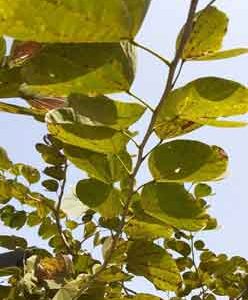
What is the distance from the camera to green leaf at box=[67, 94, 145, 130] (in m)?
0.78

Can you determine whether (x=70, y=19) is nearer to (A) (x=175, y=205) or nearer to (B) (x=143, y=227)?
(A) (x=175, y=205)

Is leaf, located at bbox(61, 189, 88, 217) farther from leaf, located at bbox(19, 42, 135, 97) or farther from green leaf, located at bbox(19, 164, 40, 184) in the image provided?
leaf, located at bbox(19, 42, 135, 97)

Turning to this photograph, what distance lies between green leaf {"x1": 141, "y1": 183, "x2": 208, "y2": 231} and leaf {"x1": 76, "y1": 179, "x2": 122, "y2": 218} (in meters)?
0.09

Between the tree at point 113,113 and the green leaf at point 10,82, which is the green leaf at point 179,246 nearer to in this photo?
the tree at point 113,113

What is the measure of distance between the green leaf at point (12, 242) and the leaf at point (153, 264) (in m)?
0.50

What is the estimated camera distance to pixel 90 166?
0.98 m

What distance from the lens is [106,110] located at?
2.69 feet

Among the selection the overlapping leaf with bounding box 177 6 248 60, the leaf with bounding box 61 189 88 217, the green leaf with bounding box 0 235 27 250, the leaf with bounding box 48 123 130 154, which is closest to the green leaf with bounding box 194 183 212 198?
the leaf with bounding box 61 189 88 217

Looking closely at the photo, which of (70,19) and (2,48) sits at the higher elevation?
(2,48)

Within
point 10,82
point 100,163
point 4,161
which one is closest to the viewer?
point 10,82

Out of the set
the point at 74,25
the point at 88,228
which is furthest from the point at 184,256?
the point at 74,25

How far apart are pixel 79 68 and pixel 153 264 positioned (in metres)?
0.55

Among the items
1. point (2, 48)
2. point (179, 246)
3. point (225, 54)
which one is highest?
point (179, 246)

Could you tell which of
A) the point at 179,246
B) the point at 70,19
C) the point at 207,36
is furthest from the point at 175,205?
the point at 179,246
